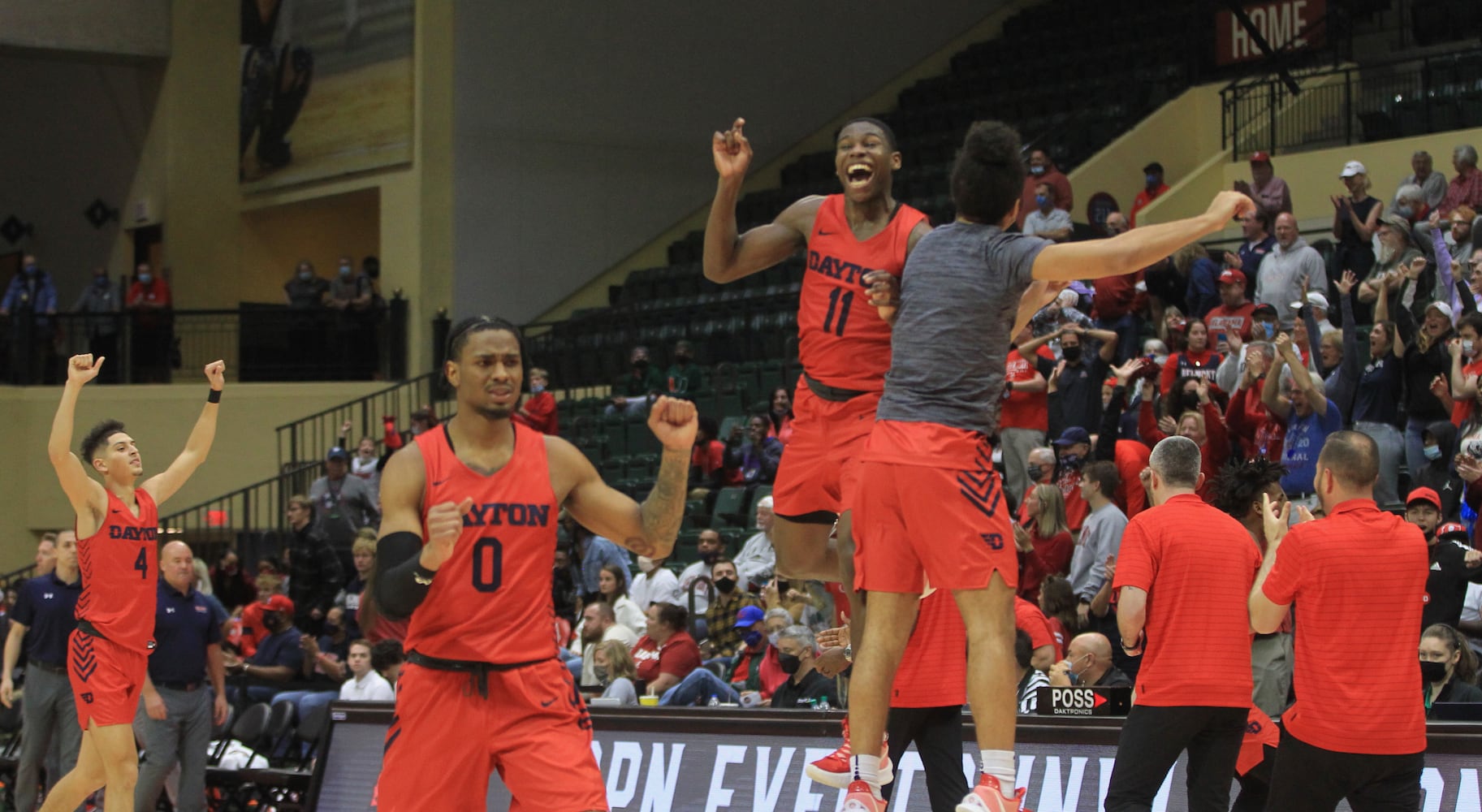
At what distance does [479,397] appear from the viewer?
18.8 ft

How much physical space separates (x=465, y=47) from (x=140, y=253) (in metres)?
7.13

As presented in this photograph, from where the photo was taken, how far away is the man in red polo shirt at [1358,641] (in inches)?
245

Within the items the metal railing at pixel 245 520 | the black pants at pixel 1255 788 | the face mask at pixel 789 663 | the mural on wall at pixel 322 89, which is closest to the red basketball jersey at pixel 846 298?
the black pants at pixel 1255 788

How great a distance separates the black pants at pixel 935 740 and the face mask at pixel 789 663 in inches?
168

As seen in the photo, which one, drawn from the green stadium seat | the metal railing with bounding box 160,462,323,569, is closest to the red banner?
the green stadium seat

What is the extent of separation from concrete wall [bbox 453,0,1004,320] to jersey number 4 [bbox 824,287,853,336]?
17455 millimetres

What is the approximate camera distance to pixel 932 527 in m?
5.62

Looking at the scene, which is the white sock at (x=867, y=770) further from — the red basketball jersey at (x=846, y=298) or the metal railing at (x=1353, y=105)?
the metal railing at (x=1353, y=105)

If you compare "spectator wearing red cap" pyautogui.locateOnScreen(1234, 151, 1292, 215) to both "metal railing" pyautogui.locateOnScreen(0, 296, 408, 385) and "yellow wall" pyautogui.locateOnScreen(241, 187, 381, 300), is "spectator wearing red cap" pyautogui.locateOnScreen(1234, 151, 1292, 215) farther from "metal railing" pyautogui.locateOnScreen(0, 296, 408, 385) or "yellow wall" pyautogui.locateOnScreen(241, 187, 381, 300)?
"yellow wall" pyautogui.locateOnScreen(241, 187, 381, 300)

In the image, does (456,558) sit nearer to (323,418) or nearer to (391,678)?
(391,678)

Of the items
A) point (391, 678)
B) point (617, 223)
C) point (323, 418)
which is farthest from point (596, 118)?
point (391, 678)

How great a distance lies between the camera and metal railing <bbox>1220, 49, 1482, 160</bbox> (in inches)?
698

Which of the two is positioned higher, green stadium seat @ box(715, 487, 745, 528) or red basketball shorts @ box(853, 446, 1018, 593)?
red basketball shorts @ box(853, 446, 1018, 593)

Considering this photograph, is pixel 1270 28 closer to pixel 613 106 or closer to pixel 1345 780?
pixel 613 106
